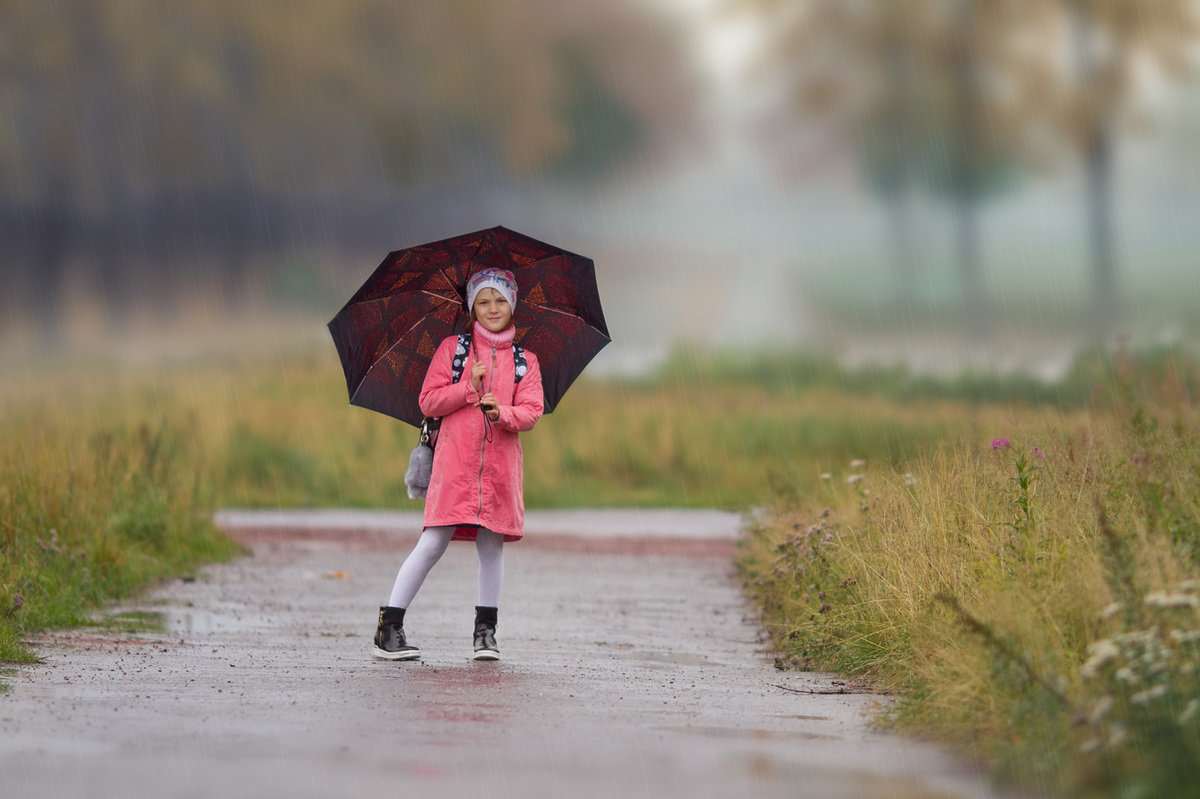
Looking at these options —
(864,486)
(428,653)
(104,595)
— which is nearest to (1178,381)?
(864,486)

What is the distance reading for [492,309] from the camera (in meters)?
7.87

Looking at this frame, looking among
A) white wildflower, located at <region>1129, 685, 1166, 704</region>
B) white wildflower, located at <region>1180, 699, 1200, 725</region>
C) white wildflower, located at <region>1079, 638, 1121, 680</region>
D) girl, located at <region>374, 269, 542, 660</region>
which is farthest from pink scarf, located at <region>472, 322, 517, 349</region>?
white wildflower, located at <region>1180, 699, 1200, 725</region>

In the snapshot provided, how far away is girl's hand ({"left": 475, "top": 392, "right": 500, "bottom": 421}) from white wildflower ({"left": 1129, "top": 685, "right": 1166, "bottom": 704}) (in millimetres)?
3679

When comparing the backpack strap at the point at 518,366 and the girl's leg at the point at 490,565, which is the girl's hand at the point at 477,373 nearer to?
the backpack strap at the point at 518,366

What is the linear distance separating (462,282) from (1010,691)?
4013 millimetres

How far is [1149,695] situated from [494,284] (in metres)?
4.29

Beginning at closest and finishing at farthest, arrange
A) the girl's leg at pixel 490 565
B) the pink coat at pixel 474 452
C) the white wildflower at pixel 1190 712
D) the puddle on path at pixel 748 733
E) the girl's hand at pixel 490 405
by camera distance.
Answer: the white wildflower at pixel 1190 712, the puddle on path at pixel 748 733, the girl's hand at pixel 490 405, the pink coat at pixel 474 452, the girl's leg at pixel 490 565

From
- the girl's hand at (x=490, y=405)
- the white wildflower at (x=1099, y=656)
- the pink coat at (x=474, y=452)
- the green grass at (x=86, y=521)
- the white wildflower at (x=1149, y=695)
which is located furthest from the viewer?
the green grass at (x=86, y=521)

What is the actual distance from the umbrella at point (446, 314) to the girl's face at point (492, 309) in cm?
39

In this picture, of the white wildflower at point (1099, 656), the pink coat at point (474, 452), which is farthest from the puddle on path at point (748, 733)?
the pink coat at point (474, 452)

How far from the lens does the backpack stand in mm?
7863

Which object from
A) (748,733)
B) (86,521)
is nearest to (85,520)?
Answer: (86,521)

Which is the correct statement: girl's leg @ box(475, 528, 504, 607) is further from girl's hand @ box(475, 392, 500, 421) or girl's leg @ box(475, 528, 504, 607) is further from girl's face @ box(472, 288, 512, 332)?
girl's face @ box(472, 288, 512, 332)

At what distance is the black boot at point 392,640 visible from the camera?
7.82 metres
